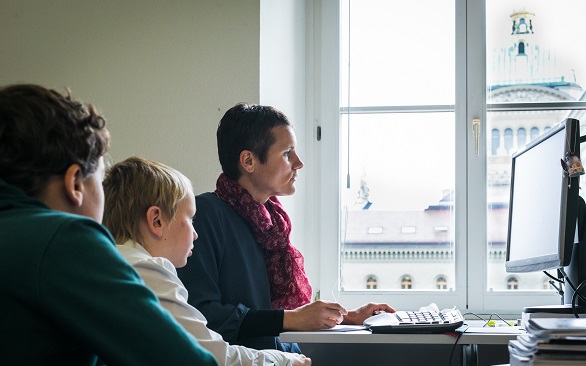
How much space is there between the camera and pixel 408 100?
10.6 ft

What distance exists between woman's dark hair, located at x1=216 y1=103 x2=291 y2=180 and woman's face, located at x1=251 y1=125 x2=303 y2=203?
0.7 inches

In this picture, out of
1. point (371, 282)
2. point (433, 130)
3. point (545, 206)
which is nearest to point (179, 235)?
point (545, 206)

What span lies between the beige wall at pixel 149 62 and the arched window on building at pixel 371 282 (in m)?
0.82

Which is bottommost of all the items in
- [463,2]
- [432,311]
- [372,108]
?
[432,311]

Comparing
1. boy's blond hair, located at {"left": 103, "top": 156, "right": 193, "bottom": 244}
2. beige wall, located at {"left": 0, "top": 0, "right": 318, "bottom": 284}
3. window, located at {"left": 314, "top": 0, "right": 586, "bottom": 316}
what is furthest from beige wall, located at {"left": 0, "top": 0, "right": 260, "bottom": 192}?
boy's blond hair, located at {"left": 103, "top": 156, "right": 193, "bottom": 244}

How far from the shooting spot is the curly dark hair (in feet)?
3.16

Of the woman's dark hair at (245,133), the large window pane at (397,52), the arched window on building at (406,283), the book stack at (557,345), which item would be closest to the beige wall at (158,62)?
the woman's dark hair at (245,133)

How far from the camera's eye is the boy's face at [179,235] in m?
1.66

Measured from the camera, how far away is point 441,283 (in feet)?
10.3

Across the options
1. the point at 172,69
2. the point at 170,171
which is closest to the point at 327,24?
the point at 172,69

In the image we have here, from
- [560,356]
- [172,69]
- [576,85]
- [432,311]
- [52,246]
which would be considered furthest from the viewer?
[576,85]

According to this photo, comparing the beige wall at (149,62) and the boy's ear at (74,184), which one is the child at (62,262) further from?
the beige wall at (149,62)

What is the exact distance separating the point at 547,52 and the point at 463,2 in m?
0.39

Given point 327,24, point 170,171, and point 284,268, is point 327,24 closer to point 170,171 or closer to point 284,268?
point 284,268
